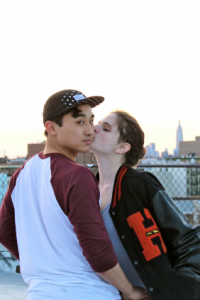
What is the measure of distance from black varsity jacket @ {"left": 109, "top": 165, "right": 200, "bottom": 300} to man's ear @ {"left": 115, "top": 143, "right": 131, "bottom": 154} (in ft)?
0.85

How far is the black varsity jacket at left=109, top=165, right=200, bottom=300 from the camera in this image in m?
1.54

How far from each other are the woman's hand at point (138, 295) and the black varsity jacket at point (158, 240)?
0.06 m

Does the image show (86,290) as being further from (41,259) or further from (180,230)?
(180,230)

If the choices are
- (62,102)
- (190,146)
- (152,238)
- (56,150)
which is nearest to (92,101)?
(62,102)

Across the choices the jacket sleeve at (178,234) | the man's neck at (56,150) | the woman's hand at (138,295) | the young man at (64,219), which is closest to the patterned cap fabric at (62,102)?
the young man at (64,219)

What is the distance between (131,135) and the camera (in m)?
1.87

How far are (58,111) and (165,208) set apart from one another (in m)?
0.70

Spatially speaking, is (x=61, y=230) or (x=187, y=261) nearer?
(x=61, y=230)

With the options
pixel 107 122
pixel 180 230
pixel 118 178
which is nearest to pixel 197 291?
pixel 180 230

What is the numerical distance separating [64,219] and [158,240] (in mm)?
498

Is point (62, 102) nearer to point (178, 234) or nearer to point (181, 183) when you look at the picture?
point (178, 234)

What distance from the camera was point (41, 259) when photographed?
4.78ft

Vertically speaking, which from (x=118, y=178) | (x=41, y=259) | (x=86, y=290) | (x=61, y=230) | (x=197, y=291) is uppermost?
(x=118, y=178)

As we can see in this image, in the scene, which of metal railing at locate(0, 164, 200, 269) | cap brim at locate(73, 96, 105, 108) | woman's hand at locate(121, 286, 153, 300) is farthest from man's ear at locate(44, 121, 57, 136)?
metal railing at locate(0, 164, 200, 269)
